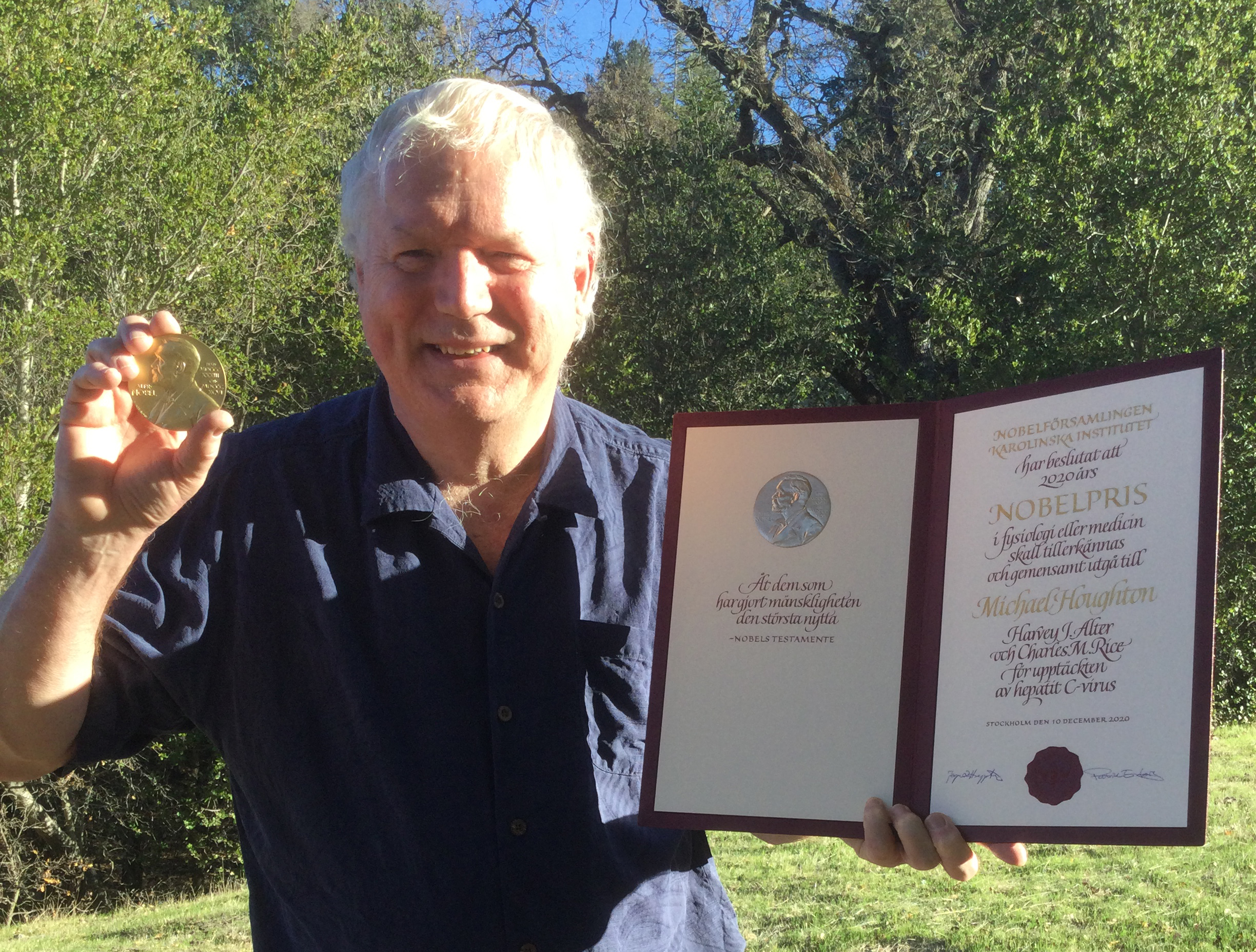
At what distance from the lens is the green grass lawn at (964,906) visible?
289 inches

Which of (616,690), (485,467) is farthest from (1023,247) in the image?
(616,690)

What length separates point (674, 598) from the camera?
2.00 metres

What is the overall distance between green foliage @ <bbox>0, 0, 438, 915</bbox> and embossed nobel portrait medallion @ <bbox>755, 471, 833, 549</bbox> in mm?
8996

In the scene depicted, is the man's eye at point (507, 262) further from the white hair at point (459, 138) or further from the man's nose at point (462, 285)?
the white hair at point (459, 138)

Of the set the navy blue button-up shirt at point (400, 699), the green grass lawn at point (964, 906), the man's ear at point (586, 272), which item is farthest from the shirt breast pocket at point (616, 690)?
the green grass lawn at point (964, 906)

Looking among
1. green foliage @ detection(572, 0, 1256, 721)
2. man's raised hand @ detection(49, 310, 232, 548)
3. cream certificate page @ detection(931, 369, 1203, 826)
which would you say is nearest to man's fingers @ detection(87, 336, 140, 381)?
man's raised hand @ detection(49, 310, 232, 548)

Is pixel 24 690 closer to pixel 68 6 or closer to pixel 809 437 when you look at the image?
pixel 809 437

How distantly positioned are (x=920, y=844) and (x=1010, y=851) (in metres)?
0.15

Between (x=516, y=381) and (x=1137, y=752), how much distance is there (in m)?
1.16

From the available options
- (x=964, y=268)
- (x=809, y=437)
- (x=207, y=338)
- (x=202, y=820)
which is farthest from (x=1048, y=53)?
(x=809, y=437)

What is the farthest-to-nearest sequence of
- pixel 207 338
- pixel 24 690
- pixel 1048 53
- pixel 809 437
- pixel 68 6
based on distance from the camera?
pixel 1048 53 < pixel 207 338 < pixel 68 6 < pixel 809 437 < pixel 24 690

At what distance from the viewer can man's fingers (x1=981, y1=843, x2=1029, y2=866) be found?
5.69 ft

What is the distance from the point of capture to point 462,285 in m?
2.02
